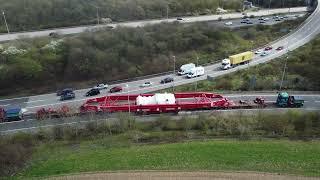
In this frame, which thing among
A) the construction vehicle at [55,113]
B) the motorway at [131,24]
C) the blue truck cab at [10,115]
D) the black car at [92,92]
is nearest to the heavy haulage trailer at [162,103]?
the construction vehicle at [55,113]

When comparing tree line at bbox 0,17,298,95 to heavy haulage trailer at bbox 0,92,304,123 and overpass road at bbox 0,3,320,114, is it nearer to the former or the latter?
overpass road at bbox 0,3,320,114

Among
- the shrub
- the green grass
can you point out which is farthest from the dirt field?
the shrub

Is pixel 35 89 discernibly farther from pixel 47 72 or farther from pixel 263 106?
pixel 263 106

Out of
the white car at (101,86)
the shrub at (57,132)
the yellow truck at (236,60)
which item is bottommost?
the shrub at (57,132)

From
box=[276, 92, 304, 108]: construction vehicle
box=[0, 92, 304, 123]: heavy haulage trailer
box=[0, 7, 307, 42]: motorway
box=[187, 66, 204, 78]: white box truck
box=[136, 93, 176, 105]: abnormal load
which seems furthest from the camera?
box=[0, 7, 307, 42]: motorway

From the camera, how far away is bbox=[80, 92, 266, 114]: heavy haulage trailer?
55.6 m

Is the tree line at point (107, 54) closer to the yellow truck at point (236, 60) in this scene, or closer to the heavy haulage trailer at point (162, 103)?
the yellow truck at point (236, 60)

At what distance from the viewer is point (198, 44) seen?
275ft

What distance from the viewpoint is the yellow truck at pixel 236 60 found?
73.8 metres

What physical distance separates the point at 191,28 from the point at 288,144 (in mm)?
43779

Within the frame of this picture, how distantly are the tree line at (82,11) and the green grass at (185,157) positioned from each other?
48322mm

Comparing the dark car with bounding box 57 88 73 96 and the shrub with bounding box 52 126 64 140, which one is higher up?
the dark car with bounding box 57 88 73 96

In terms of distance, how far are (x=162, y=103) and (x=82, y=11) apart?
46727 mm

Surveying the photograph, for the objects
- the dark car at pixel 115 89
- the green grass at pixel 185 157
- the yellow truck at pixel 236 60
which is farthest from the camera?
the yellow truck at pixel 236 60
